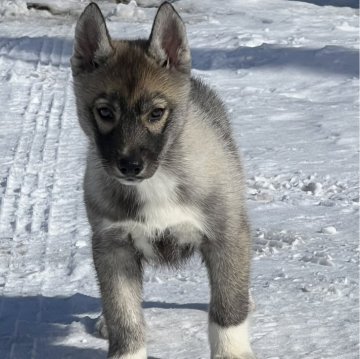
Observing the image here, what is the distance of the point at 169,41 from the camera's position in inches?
175

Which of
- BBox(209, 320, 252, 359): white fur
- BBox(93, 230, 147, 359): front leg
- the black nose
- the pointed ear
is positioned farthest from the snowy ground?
the pointed ear

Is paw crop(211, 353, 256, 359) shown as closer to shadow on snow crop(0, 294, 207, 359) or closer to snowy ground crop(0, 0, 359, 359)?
snowy ground crop(0, 0, 359, 359)

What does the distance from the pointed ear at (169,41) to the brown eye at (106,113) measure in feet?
1.20

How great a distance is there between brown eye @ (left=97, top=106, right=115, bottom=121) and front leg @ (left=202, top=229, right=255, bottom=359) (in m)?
0.71

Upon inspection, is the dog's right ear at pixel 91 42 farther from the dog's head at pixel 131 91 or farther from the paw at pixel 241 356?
the paw at pixel 241 356

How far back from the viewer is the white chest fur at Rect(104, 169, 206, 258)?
4.39 m

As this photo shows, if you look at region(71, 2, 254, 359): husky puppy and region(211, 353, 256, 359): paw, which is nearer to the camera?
region(71, 2, 254, 359): husky puppy

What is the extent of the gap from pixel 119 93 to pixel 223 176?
665mm

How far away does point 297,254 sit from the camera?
5.84 m

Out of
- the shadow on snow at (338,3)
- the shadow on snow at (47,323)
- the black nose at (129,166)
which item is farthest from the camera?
the shadow on snow at (338,3)

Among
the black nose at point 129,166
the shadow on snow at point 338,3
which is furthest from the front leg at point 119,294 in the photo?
the shadow on snow at point 338,3

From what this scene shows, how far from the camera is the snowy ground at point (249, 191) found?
4.96 metres

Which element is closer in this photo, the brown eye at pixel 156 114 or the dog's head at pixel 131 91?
the dog's head at pixel 131 91

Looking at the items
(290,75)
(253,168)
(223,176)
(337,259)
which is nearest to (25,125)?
(253,168)
